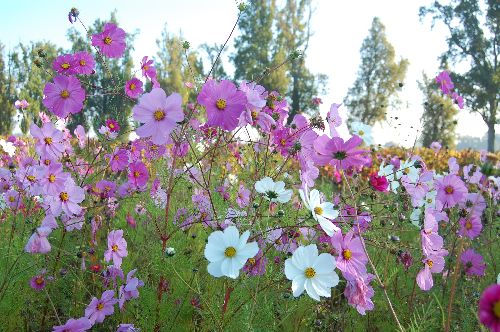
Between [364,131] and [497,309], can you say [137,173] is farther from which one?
[497,309]

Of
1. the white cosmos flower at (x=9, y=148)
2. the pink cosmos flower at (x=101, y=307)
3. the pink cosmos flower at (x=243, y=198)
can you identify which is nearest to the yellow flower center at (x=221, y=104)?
the pink cosmos flower at (x=101, y=307)

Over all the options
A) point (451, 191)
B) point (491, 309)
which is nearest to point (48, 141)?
point (451, 191)

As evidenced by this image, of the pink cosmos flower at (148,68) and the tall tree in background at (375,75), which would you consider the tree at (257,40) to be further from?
the pink cosmos flower at (148,68)

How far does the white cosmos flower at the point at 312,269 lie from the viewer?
107cm

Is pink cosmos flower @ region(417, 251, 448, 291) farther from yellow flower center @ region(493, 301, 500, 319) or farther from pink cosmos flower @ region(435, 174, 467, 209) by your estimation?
yellow flower center @ region(493, 301, 500, 319)

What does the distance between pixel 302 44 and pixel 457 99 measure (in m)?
23.4

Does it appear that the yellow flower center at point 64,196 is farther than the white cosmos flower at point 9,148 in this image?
No

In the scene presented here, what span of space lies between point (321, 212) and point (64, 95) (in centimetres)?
101

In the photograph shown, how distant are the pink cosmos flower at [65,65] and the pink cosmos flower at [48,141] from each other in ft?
1.00

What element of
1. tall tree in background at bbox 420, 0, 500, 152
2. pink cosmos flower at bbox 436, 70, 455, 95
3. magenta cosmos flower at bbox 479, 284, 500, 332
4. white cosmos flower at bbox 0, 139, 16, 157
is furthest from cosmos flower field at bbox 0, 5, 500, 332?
tall tree in background at bbox 420, 0, 500, 152

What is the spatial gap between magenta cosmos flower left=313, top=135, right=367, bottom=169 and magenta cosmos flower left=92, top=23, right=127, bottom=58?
0.99 metres

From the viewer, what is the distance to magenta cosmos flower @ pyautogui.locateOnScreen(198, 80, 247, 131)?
4.01 feet

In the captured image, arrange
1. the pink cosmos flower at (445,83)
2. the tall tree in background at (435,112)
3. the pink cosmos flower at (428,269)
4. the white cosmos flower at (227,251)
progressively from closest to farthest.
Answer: the white cosmos flower at (227,251), the pink cosmos flower at (428,269), the pink cosmos flower at (445,83), the tall tree in background at (435,112)

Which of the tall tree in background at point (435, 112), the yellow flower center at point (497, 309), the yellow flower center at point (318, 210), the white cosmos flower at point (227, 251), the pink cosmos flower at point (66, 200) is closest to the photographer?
the yellow flower center at point (497, 309)
